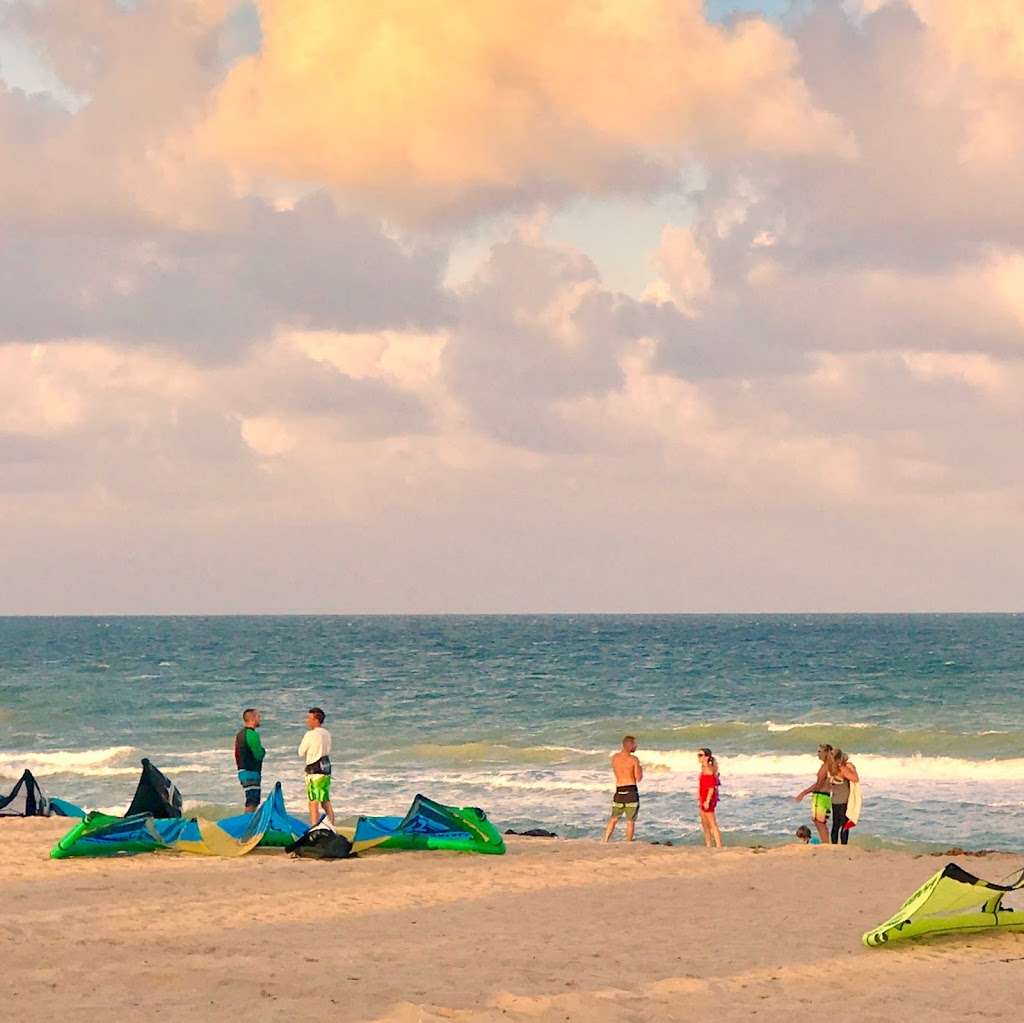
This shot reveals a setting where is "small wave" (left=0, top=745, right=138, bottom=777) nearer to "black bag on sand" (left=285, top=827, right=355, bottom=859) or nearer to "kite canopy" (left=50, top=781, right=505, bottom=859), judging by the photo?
"kite canopy" (left=50, top=781, right=505, bottom=859)

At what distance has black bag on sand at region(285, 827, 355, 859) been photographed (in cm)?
1608

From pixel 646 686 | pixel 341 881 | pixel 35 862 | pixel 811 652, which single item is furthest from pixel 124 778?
pixel 811 652

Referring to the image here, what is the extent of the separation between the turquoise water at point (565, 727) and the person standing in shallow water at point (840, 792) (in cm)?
340

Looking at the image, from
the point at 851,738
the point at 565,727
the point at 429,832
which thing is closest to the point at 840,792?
the point at 429,832

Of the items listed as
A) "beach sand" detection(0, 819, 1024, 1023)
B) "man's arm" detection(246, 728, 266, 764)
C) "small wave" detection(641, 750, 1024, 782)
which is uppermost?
"man's arm" detection(246, 728, 266, 764)

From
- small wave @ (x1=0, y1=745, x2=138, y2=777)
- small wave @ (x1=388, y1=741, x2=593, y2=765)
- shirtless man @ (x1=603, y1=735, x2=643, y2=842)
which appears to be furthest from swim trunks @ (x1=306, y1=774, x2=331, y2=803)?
small wave @ (x1=388, y1=741, x2=593, y2=765)

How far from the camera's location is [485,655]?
86.9m

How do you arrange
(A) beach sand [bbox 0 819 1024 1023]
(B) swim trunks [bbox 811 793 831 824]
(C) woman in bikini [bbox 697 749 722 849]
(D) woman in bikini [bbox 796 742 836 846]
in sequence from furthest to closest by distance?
(C) woman in bikini [bbox 697 749 722 849]
(B) swim trunks [bbox 811 793 831 824]
(D) woman in bikini [bbox 796 742 836 846]
(A) beach sand [bbox 0 819 1024 1023]

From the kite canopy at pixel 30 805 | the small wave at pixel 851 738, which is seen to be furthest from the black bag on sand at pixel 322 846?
the small wave at pixel 851 738

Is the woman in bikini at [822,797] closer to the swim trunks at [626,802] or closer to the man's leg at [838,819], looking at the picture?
the man's leg at [838,819]

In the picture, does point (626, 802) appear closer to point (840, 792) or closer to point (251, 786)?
point (840, 792)

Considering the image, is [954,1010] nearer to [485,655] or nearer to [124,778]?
[124,778]

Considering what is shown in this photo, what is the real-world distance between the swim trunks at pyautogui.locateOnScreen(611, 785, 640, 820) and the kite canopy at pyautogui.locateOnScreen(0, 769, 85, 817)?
829 centimetres

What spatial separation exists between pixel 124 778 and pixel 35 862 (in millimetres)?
14533
